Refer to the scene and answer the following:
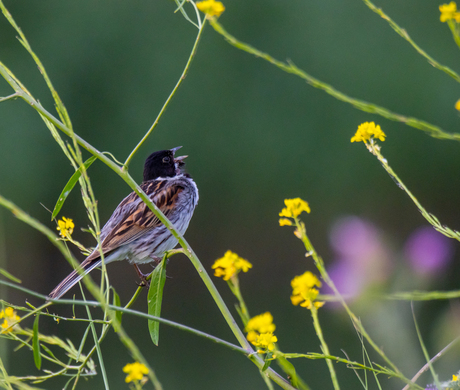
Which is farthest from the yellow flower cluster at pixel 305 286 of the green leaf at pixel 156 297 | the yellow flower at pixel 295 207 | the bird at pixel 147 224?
the bird at pixel 147 224

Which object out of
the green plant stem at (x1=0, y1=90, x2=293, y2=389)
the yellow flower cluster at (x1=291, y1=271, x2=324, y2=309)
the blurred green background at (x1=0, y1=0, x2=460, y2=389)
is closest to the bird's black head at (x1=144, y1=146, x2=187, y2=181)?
the green plant stem at (x1=0, y1=90, x2=293, y2=389)

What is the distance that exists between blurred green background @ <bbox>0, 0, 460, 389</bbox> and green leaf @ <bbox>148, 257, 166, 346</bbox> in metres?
4.57

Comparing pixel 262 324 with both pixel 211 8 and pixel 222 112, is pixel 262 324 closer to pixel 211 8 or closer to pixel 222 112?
pixel 211 8

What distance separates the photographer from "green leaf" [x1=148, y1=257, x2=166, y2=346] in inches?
47.1

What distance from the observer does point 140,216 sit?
2535 millimetres

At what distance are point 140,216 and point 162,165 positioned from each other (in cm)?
43

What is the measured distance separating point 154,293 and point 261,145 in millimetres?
5032

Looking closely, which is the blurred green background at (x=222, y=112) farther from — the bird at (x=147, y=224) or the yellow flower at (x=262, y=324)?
the yellow flower at (x=262, y=324)

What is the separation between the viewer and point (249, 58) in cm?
617

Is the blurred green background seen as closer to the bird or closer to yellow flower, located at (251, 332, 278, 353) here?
the bird

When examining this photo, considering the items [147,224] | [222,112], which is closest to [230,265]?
[147,224]

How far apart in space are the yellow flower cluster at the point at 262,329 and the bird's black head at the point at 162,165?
2.06m

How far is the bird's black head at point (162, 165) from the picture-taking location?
2865 mm

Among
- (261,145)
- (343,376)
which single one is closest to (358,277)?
(343,376)
